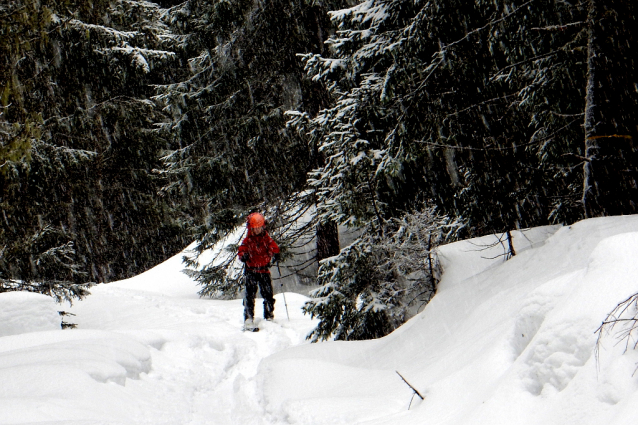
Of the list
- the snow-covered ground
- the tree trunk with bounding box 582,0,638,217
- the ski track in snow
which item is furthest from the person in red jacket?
the tree trunk with bounding box 582,0,638,217

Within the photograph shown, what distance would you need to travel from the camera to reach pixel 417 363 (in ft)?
13.7

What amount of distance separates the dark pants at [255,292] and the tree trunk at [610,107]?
564 centimetres

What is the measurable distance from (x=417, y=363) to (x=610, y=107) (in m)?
3.42

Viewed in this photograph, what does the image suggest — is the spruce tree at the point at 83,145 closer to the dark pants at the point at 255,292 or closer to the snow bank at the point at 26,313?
the snow bank at the point at 26,313

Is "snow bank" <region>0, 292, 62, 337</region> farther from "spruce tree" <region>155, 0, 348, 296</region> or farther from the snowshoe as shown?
"spruce tree" <region>155, 0, 348, 296</region>

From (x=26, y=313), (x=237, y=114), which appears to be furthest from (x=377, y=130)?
(x=26, y=313)

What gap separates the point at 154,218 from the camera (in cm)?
1872

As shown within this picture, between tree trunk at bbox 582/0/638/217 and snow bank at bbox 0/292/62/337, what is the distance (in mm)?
8384

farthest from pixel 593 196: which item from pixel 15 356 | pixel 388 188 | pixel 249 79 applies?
pixel 249 79

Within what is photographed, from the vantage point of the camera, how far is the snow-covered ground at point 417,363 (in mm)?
2395

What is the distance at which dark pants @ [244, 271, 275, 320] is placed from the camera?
870 centimetres

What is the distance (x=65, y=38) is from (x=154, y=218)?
7044mm

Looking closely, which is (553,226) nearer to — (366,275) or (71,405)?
(366,275)

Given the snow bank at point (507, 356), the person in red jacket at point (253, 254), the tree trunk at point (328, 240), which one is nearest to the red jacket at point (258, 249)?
the person in red jacket at point (253, 254)
